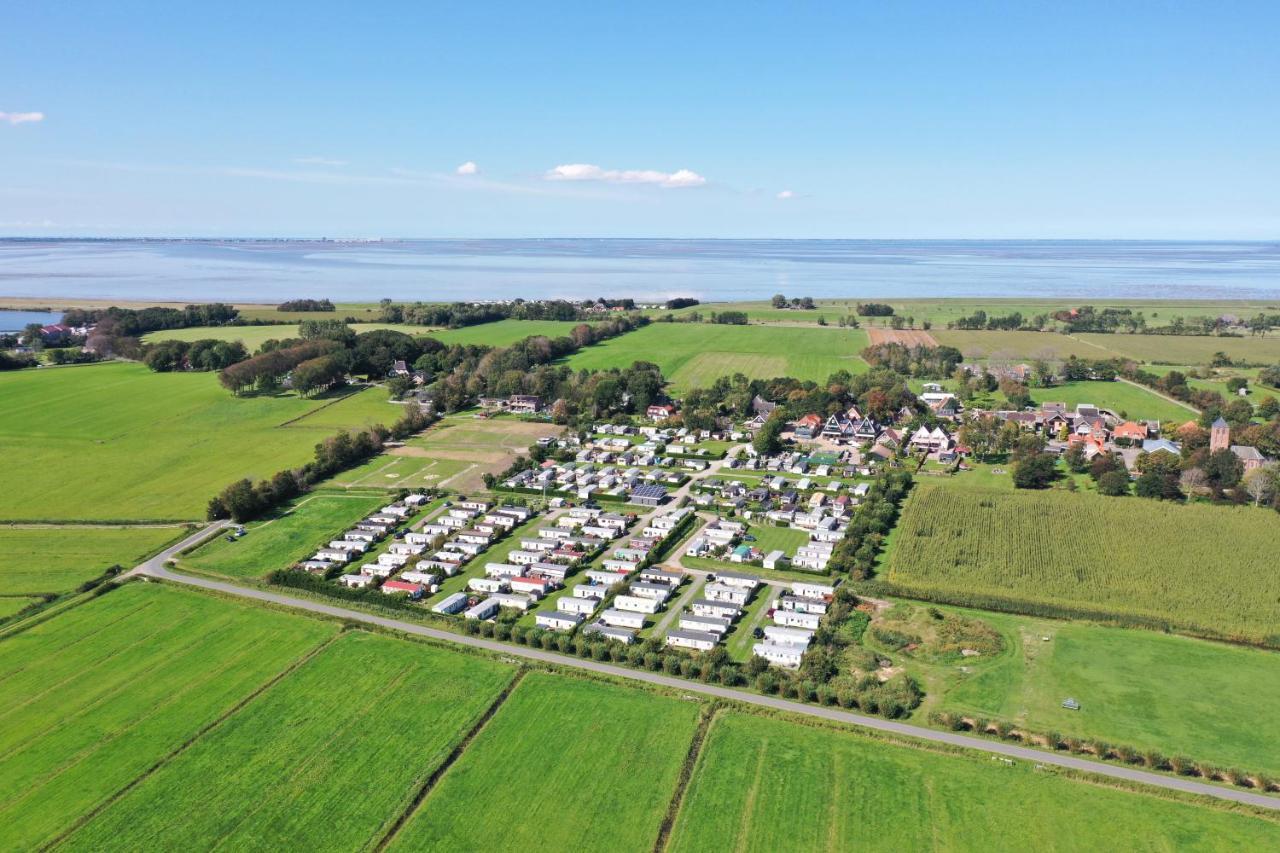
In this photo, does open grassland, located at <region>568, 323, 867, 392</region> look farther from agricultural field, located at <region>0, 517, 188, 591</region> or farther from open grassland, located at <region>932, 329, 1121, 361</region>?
agricultural field, located at <region>0, 517, 188, 591</region>

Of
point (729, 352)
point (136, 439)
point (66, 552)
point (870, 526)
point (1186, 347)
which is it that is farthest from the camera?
point (729, 352)

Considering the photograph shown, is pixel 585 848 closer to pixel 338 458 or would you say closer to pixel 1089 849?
pixel 1089 849

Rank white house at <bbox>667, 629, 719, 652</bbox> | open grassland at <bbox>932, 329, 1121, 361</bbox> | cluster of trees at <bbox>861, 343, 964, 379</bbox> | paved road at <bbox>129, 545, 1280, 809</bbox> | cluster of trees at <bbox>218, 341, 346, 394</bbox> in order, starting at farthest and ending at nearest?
open grassland at <bbox>932, 329, 1121, 361</bbox> → cluster of trees at <bbox>861, 343, 964, 379</bbox> → cluster of trees at <bbox>218, 341, 346, 394</bbox> → white house at <bbox>667, 629, 719, 652</bbox> → paved road at <bbox>129, 545, 1280, 809</bbox>

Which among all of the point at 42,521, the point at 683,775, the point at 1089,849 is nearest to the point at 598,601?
the point at 683,775

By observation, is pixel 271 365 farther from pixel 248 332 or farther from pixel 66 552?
pixel 66 552

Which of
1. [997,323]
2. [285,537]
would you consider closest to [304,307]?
[285,537]

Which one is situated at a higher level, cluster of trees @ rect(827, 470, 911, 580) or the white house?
cluster of trees @ rect(827, 470, 911, 580)

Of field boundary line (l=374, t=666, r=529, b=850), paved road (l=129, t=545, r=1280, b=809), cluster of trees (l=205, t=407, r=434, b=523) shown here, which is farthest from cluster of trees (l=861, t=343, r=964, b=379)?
field boundary line (l=374, t=666, r=529, b=850)
